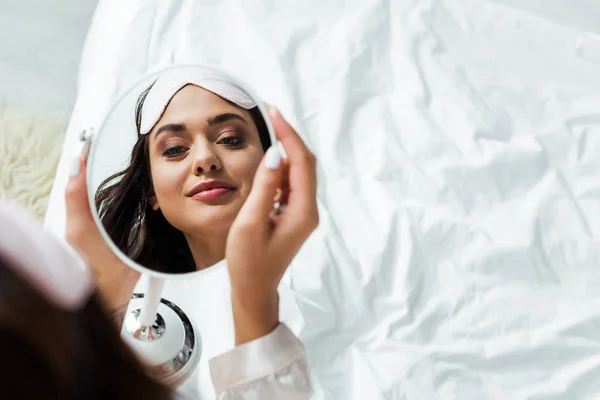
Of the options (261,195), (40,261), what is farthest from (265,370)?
(40,261)

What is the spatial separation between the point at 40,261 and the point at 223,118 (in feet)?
1.06

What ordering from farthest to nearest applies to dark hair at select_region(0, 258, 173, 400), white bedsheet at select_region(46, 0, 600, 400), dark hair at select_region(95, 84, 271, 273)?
white bedsheet at select_region(46, 0, 600, 400), dark hair at select_region(95, 84, 271, 273), dark hair at select_region(0, 258, 173, 400)

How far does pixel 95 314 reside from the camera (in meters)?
0.27

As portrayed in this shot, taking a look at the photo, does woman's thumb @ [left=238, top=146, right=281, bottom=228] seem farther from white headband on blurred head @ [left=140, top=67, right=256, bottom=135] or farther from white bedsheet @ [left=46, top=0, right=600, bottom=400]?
white bedsheet @ [left=46, top=0, right=600, bottom=400]

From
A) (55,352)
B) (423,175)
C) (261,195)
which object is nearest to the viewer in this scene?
(55,352)

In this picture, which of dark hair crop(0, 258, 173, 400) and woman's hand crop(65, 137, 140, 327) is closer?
dark hair crop(0, 258, 173, 400)

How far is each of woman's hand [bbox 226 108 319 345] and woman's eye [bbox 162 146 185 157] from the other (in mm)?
72

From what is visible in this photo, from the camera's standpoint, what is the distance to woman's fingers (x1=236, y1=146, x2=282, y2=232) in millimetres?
557

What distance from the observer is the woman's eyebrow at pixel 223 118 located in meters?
0.57

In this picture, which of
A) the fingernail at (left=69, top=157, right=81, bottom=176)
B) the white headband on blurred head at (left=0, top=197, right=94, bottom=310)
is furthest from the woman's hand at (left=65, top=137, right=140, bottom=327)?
the white headband on blurred head at (left=0, top=197, right=94, bottom=310)

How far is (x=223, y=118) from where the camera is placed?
1.87 feet

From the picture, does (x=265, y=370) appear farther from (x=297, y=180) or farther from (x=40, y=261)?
(x=40, y=261)

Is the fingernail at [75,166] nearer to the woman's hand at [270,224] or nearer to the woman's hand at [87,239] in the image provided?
the woman's hand at [87,239]

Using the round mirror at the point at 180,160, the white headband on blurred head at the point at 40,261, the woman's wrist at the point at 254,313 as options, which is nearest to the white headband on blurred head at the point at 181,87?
the round mirror at the point at 180,160
